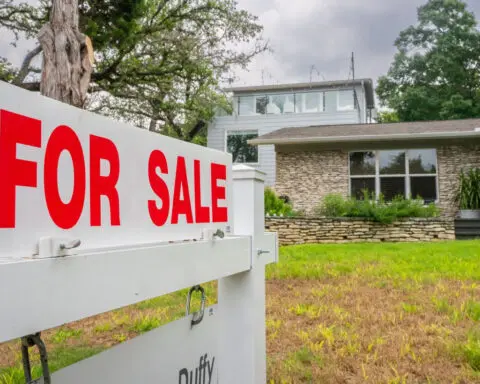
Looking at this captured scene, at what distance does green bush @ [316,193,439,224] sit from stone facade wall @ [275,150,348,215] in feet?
3.16

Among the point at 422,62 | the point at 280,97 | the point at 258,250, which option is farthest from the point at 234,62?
the point at 422,62

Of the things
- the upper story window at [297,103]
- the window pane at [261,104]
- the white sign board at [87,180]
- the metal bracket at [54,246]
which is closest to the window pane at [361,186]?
the upper story window at [297,103]

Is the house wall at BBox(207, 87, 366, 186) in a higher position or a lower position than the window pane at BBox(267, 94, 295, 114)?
lower

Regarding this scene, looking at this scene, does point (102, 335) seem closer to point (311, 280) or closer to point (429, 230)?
point (311, 280)

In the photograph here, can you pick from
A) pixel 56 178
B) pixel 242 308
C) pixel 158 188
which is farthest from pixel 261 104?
pixel 56 178

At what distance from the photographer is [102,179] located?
917 millimetres

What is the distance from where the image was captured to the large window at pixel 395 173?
524 inches

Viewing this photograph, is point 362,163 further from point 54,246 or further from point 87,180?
point 54,246

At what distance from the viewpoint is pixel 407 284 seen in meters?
4.74

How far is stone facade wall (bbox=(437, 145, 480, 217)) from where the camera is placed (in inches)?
512

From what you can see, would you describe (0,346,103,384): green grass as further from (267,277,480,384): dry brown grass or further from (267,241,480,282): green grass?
(267,241,480,282): green grass

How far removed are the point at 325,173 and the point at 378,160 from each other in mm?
1484

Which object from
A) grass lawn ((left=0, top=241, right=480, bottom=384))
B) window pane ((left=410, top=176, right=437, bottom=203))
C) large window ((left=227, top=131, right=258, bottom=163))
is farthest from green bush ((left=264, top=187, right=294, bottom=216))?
grass lawn ((left=0, top=241, right=480, bottom=384))

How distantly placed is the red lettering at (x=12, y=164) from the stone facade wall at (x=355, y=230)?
35.2 feet
